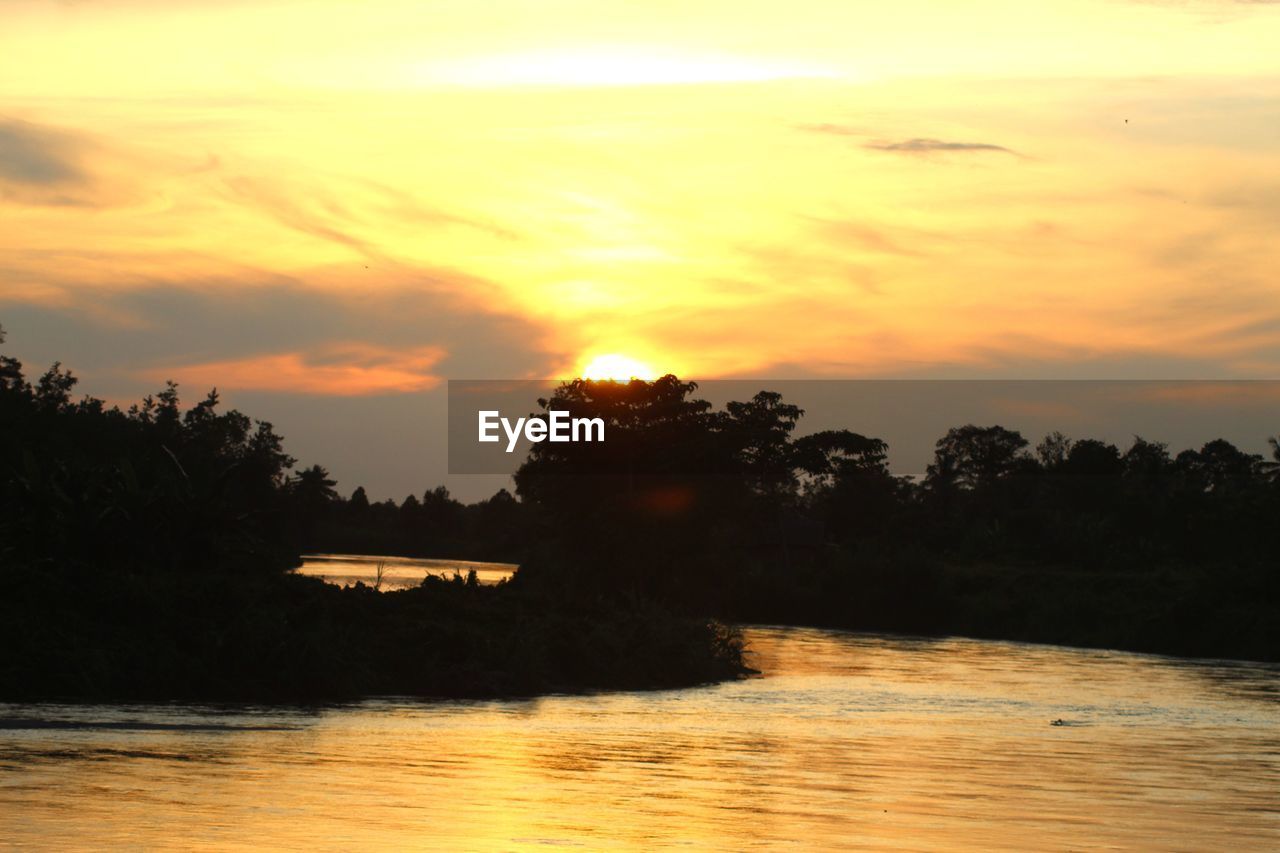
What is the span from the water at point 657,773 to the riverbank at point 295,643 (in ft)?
5.51

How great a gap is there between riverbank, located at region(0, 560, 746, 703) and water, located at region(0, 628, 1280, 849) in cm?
168

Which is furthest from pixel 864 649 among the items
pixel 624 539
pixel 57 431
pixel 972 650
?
pixel 57 431

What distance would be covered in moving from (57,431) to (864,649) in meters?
30.7

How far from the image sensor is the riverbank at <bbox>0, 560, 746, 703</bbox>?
28.7 metres

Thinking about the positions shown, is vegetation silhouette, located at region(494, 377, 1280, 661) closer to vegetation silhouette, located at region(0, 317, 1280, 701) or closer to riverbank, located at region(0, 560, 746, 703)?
vegetation silhouette, located at region(0, 317, 1280, 701)

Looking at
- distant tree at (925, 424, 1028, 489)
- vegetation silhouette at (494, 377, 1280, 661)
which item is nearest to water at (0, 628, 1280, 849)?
vegetation silhouette at (494, 377, 1280, 661)

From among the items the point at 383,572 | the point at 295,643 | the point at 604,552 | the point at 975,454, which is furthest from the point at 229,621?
the point at 975,454

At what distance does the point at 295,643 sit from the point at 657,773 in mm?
12396

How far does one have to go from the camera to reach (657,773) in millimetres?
20609

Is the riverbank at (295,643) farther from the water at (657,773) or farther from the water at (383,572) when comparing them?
the water at (383,572)

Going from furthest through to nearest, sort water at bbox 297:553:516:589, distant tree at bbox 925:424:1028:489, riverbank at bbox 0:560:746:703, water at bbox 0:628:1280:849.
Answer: distant tree at bbox 925:424:1028:489 → water at bbox 297:553:516:589 → riverbank at bbox 0:560:746:703 → water at bbox 0:628:1280:849

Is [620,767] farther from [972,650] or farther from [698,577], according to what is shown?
[698,577]

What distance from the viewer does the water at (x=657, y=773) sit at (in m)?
15.3

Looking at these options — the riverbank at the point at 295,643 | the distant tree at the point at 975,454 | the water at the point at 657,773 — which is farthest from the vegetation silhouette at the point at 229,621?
the distant tree at the point at 975,454
